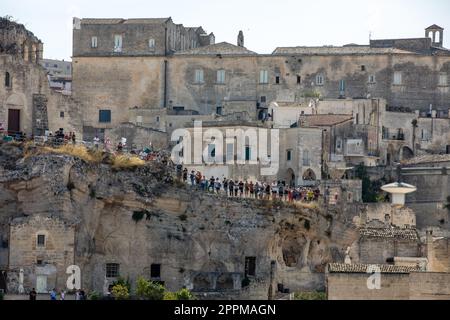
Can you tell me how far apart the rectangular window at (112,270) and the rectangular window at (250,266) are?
18.8ft

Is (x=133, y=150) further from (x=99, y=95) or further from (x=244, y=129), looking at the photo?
(x=99, y=95)

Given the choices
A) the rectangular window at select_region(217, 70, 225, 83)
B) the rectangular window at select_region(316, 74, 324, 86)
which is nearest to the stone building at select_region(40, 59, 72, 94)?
the rectangular window at select_region(217, 70, 225, 83)

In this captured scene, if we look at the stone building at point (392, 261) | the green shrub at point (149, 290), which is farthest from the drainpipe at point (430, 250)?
the green shrub at point (149, 290)

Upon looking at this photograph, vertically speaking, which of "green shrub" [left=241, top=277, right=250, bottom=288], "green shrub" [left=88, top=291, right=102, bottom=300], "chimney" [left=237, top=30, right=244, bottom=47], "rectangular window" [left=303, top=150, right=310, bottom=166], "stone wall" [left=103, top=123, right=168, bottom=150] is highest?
"chimney" [left=237, top=30, right=244, bottom=47]

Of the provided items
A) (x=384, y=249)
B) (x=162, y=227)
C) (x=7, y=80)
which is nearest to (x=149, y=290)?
(x=162, y=227)

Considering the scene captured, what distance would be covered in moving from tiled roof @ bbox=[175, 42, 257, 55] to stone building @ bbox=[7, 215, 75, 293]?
2918 centimetres

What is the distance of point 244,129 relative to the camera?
90312 mm

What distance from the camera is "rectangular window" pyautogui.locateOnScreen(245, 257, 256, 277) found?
77625 millimetres

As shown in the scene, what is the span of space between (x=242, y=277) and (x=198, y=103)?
24.5m

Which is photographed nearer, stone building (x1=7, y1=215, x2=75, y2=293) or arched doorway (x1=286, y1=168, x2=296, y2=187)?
stone building (x1=7, y1=215, x2=75, y2=293)

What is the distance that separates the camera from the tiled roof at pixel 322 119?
304 ft

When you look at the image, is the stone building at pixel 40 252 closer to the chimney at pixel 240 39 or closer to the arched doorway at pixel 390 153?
the arched doorway at pixel 390 153

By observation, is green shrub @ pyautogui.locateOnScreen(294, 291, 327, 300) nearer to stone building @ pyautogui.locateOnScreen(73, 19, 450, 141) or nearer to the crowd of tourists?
the crowd of tourists
